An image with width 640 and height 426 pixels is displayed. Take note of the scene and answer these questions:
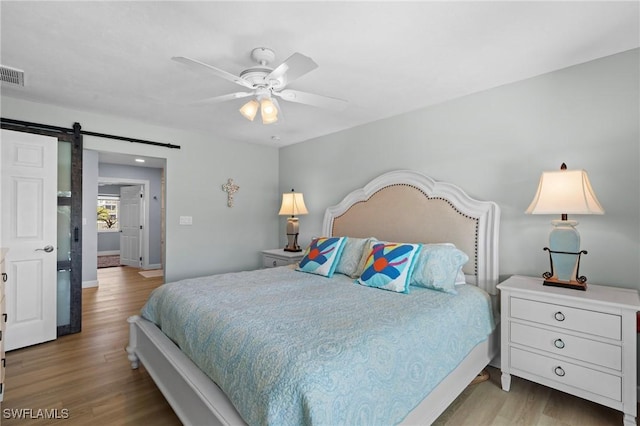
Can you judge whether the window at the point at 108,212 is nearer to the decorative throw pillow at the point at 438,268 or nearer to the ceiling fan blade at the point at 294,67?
the ceiling fan blade at the point at 294,67

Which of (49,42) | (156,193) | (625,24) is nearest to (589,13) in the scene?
(625,24)

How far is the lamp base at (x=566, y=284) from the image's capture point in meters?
2.01

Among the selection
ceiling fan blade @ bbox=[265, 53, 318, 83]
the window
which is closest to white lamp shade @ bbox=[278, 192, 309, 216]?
ceiling fan blade @ bbox=[265, 53, 318, 83]

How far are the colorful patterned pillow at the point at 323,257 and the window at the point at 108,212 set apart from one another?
8.68 m

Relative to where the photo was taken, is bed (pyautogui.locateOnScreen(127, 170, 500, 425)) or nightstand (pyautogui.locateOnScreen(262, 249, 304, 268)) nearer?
bed (pyautogui.locateOnScreen(127, 170, 500, 425))

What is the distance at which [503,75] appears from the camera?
242cm

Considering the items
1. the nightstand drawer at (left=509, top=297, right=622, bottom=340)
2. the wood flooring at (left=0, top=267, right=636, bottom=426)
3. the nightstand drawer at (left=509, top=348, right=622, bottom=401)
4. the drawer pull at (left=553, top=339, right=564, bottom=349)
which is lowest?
the wood flooring at (left=0, top=267, right=636, bottom=426)

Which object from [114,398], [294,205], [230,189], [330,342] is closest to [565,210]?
[330,342]

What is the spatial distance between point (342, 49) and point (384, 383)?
197 centimetres

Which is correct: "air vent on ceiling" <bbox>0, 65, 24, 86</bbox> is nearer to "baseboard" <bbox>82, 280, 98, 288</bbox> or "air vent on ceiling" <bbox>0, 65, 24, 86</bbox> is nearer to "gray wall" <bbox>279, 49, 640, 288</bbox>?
"gray wall" <bbox>279, 49, 640, 288</bbox>

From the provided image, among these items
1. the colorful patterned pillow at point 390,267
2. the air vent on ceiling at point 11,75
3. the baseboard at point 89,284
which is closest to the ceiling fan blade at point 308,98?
the colorful patterned pillow at point 390,267

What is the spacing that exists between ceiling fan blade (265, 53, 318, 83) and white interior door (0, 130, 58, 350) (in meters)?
2.66

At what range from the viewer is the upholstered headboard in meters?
2.60

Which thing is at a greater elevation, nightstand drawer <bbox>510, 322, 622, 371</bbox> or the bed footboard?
nightstand drawer <bbox>510, 322, 622, 371</bbox>
